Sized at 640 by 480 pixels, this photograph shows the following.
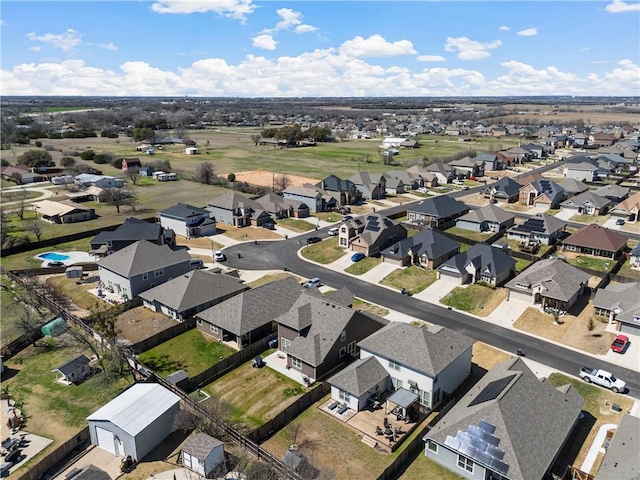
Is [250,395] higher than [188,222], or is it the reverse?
[188,222]

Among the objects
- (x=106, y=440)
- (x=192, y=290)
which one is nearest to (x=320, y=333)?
(x=192, y=290)

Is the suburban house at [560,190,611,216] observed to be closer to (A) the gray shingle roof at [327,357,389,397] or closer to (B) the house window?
(A) the gray shingle roof at [327,357,389,397]

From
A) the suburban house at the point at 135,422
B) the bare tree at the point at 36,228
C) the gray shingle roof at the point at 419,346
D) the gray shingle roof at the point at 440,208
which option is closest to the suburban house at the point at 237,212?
the bare tree at the point at 36,228

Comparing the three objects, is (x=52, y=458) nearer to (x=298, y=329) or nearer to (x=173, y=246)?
(x=298, y=329)

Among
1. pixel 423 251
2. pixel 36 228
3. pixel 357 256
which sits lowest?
pixel 357 256

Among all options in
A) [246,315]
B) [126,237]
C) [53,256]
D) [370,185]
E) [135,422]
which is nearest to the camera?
[135,422]

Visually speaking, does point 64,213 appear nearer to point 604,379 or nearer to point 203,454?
point 203,454
